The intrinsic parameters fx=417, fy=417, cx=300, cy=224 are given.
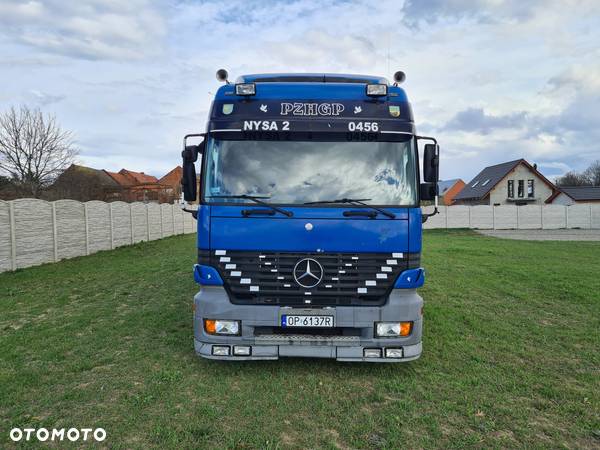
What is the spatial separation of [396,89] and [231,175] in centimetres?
207

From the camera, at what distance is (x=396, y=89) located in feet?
15.3

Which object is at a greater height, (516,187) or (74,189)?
(516,187)

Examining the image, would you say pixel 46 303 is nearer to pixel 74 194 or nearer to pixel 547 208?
pixel 74 194

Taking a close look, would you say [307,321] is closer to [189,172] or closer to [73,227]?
[189,172]

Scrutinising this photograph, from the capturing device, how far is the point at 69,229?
46.2 feet

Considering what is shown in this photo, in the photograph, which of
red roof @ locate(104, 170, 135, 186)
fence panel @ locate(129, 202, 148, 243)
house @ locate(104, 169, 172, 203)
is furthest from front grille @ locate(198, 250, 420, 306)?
red roof @ locate(104, 170, 135, 186)

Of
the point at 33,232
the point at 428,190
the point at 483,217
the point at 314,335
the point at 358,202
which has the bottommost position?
the point at 314,335

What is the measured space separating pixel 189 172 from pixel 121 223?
14.8 metres

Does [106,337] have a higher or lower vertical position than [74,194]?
lower

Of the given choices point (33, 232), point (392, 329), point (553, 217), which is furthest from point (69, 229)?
point (553, 217)

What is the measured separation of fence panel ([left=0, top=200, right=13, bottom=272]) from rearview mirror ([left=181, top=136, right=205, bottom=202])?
901cm

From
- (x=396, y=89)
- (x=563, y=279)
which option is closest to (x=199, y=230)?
(x=396, y=89)

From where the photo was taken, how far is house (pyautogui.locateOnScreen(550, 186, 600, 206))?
150 feet

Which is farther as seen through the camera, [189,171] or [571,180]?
[571,180]
